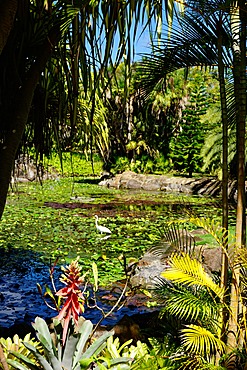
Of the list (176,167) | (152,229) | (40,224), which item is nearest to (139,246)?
(152,229)

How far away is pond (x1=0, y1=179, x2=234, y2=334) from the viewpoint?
449 centimetres

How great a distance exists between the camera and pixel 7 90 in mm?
2498

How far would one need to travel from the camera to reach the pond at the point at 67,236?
449cm

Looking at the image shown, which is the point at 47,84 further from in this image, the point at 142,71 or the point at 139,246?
the point at 139,246

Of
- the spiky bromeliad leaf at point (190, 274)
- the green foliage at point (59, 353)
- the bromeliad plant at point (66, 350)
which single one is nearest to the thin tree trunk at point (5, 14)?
the bromeliad plant at point (66, 350)

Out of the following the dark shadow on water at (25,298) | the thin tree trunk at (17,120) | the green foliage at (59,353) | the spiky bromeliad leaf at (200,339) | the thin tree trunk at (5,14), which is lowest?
the dark shadow on water at (25,298)

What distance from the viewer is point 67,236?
25.0 ft

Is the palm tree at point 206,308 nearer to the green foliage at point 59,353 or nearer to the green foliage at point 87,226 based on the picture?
the green foliage at point 59,353

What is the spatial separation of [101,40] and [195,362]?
1.52 meters

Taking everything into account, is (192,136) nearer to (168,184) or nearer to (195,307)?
(168,184)

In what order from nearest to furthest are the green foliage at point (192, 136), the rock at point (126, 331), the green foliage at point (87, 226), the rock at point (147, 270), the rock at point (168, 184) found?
the rock at point (126, 331), the rock at point (147, 270), the green foliage at point (87, 226), the rock at point (168, 184), the green foliage at point (192, 136)

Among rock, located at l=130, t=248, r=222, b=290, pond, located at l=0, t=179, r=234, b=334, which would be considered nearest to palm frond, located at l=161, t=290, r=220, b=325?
pond, located at l=0, t=179, r=234, b=334

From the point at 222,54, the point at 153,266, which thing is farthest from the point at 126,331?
the point at 153,266

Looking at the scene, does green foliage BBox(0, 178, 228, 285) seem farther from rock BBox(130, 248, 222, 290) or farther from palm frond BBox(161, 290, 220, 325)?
palm frond BBox(161, 290, 220, 325)
